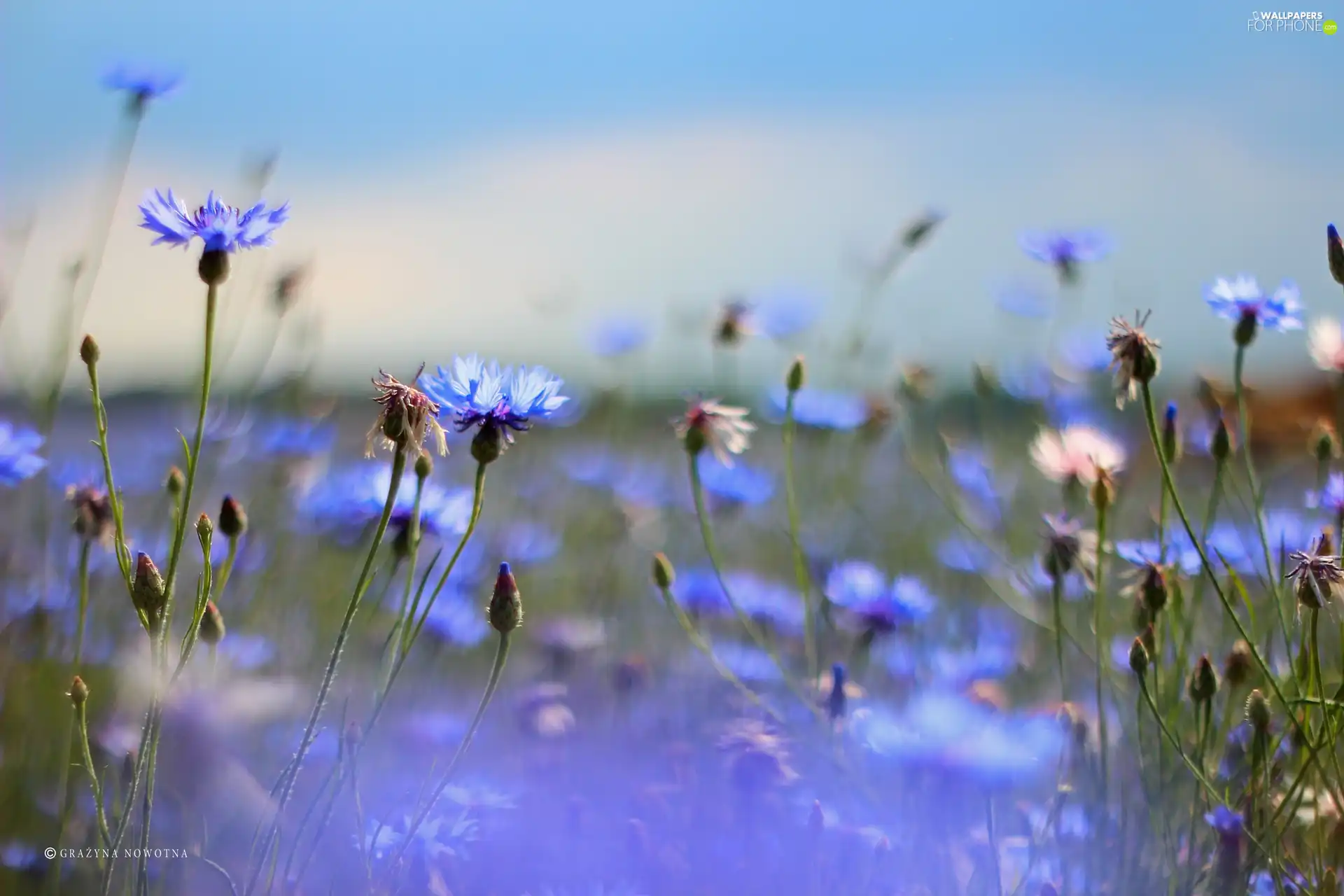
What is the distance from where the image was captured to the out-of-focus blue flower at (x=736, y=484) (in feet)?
5.58

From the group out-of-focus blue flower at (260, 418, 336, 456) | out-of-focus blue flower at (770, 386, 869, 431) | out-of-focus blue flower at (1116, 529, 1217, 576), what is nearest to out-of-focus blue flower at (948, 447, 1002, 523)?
out-of-focus blue flower at (770, 386, 869, 431)

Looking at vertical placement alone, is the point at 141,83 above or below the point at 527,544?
above

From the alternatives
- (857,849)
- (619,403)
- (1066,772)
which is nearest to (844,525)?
(619,403)

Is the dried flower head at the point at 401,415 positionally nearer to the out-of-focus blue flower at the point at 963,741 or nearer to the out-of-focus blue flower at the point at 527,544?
the out-of-focus blue flower at the point at 963,741

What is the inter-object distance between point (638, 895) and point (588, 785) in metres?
0.31

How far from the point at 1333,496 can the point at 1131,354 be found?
29 cm

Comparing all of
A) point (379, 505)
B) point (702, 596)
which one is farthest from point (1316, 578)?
point (702, 596)

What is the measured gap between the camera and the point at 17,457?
99cm

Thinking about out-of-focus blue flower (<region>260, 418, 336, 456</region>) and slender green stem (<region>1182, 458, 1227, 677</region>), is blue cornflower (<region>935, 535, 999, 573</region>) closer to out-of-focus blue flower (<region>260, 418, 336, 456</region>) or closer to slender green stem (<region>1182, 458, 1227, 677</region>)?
slender green stem (<region>1182, 458, 1227, 677</region>)

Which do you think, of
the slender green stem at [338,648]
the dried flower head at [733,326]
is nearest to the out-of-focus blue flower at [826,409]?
the dried flower head at [733,326]

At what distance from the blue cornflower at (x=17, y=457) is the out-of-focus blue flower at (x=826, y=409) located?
0.91 metres

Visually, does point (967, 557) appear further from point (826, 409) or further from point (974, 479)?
point (826, 409)

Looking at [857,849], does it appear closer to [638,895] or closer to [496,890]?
[638,895]

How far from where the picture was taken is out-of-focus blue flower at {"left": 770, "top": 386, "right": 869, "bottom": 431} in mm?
1685
